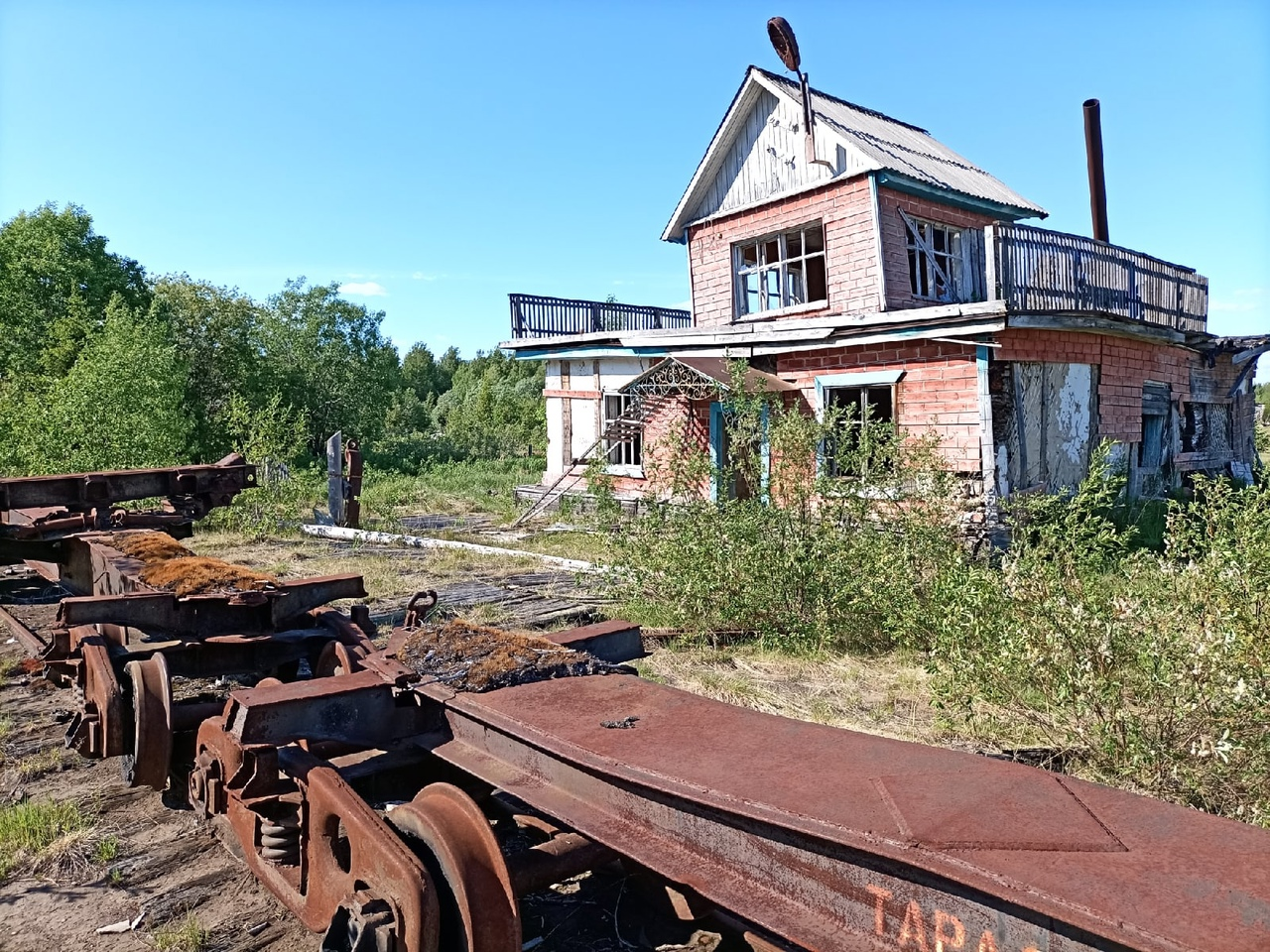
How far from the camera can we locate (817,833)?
1.65 m

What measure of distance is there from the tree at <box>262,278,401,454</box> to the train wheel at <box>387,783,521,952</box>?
1215 inches

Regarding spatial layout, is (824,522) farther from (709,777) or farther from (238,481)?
(709,777)

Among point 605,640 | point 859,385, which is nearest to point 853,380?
point 859,385

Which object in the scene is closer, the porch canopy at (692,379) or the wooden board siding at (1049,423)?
the wooden board siding at (1049,423)

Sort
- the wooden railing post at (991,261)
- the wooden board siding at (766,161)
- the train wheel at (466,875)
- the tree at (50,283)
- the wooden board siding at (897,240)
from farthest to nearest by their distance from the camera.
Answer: the tree at (50,283), the wooden board siding at (766,161), the wooden board siding at (897,240), the wooden railing post at (991,261), the train wheel at (466,875)

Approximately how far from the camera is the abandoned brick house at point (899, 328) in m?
11.3

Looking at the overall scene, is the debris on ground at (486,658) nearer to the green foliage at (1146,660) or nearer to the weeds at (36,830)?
the weeds at (36,830)

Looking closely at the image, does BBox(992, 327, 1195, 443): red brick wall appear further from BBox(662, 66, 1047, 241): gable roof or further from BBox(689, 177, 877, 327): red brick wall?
BBox(662, 66, 1047, 241): gable roof

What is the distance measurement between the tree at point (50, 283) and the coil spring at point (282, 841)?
24.9m

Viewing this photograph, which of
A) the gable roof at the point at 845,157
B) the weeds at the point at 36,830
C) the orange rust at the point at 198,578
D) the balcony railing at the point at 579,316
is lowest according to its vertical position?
the weeds at the point at 36,830

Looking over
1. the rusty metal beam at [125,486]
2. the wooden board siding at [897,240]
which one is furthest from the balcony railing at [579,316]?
the rusty metal beam at [125,486]

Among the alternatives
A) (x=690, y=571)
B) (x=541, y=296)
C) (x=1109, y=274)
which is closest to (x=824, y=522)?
(x=690, y=571)

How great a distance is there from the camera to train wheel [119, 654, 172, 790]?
332 centimetres

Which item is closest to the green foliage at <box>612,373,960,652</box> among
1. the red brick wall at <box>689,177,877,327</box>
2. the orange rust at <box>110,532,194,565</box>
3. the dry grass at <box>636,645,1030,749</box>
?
the dry grass at <box>636,645,1030,749</box>
